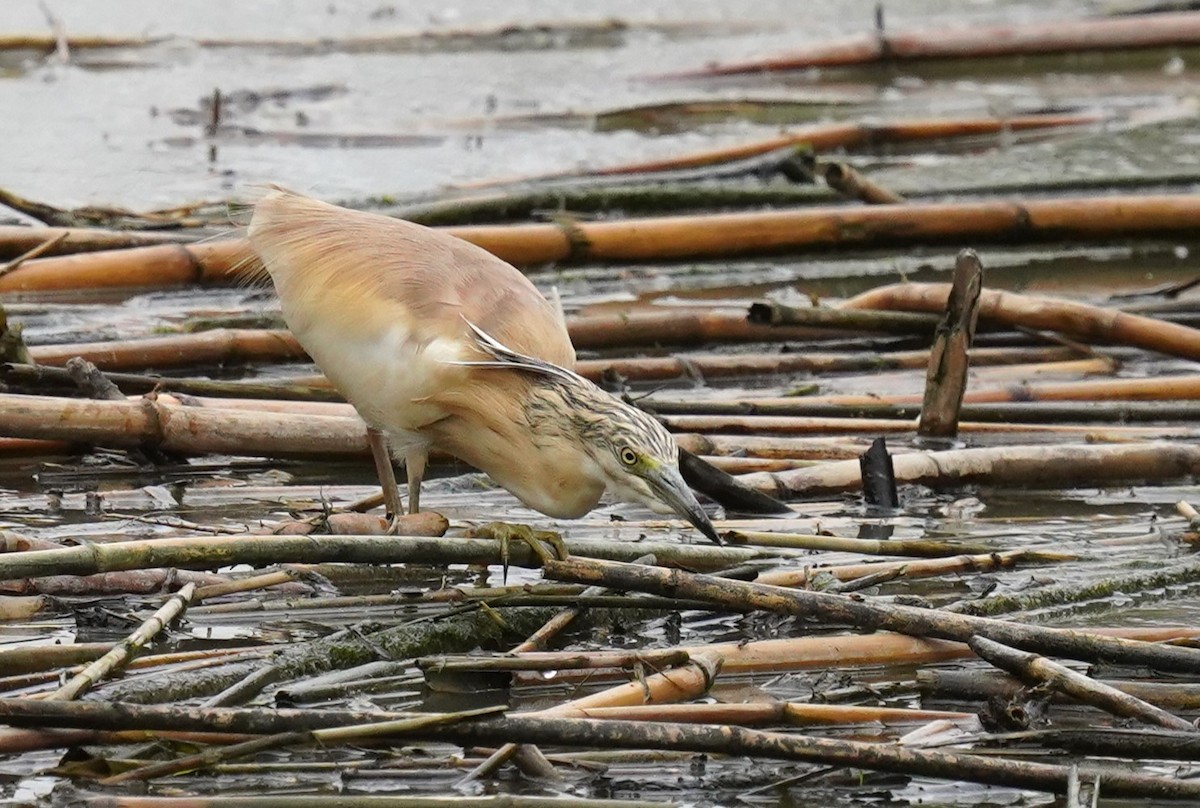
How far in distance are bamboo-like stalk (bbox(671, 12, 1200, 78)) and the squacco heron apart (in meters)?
9.36

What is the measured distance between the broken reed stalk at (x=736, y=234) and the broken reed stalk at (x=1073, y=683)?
158 inches

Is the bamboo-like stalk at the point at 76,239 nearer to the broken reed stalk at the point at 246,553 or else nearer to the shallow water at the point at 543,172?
the shallow water at the point at 543,172

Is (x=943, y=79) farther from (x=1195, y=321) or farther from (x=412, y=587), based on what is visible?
(x=412, y=587)

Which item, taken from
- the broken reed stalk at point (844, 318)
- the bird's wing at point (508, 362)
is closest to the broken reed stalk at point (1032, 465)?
the broken reed stalk at point (844, 318)

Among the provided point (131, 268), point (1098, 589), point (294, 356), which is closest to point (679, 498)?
point (1098, 589)

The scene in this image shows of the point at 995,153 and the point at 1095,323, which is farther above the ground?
the point at 995,153

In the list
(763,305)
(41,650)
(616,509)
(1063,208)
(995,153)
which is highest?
(995,153)

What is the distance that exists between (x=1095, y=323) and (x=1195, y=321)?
582mm

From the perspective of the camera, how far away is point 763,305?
6250mm

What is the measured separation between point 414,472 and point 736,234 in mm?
3485

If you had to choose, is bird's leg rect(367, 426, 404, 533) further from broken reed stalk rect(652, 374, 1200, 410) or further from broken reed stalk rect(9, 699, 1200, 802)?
broken reed stalk rect(9, 699, 1200, 802)

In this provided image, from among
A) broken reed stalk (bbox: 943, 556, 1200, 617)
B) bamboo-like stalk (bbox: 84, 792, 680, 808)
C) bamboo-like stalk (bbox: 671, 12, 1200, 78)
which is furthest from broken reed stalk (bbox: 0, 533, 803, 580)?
bamboo-like stalk (bbox: 671, 12, 1200, 78)

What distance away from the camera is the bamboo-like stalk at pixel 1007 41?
13688mm

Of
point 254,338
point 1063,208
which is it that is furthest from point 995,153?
point 254,338
